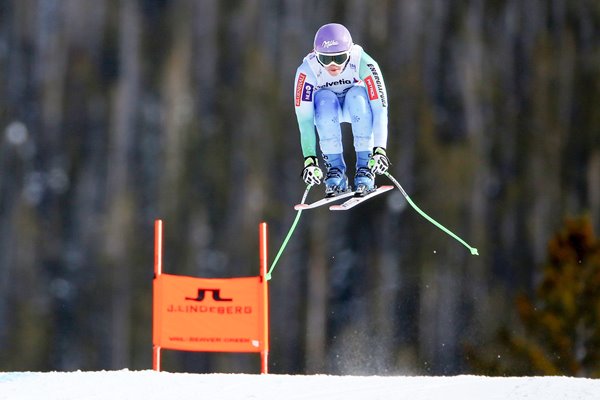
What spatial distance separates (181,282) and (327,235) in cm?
3890

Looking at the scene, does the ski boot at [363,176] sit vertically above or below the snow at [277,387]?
above

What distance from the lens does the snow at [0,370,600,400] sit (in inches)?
306

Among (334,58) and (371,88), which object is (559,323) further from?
(334,58)

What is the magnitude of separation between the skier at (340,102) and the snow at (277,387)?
1.54 meters

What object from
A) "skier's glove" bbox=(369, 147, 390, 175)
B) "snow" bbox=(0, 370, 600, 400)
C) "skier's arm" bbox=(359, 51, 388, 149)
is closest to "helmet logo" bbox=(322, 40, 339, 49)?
"skier's arm" bbox=(359, 51, 388, 149)

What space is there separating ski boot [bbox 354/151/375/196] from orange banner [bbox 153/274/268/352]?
1.89 meters

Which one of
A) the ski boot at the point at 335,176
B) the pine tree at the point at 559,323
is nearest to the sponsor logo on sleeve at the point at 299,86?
the ski boot at the point at 335,176

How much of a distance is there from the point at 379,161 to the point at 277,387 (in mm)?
1860

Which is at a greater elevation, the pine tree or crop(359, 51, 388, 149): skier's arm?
crop(359, 51, 388, 149): skier's arm

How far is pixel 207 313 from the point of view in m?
10.5

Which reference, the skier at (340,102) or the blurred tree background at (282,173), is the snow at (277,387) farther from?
the blurred tree background at (282,173)

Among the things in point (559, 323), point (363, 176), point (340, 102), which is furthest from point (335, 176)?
point (559, 323)

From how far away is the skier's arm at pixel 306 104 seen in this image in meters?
8.56

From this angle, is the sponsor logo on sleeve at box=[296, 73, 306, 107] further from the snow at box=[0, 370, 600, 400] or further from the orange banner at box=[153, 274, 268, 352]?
the orange banner at box=[153, 274, 268, 352]
